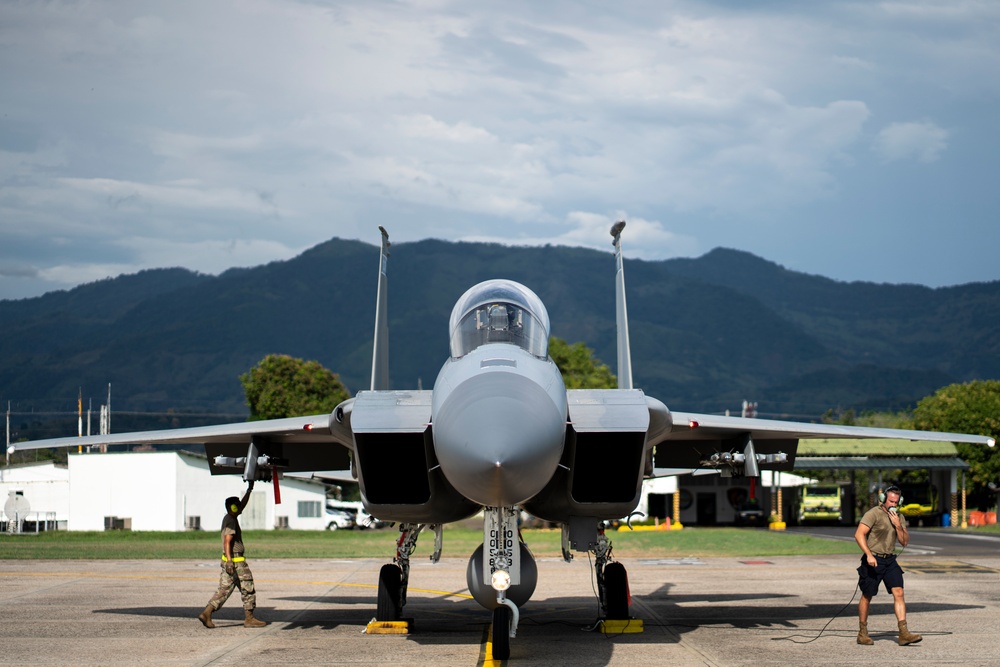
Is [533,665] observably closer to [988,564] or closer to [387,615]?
[387,615]

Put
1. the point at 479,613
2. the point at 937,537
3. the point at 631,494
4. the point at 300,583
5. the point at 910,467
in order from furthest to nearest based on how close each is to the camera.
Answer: the point at 910,467, the point at 937,537, the point at 300,583, the point at 479,613, the point at 631,494

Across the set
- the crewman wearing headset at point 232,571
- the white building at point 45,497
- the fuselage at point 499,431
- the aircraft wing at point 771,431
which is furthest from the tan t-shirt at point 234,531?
the white building at point 45,497

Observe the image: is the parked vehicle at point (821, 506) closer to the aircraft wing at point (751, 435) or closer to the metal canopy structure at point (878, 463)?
the metal canopy structure at point (878, 463)

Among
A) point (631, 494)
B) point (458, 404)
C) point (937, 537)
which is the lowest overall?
point (937, 537)

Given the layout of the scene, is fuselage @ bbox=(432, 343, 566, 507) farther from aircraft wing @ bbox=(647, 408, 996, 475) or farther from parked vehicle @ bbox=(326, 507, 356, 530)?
parked vehicle @ bbox=(326, 507, 356, 530)

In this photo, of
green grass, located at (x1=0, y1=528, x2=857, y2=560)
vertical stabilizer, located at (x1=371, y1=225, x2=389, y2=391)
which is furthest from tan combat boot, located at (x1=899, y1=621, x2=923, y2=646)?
green grass, located at (x1=0, y1=528, x2=857, y2=560)

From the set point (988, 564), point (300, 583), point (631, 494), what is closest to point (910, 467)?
point (988, 564)

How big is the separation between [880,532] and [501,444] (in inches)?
188

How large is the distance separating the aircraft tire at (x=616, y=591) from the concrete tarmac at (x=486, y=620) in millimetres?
405

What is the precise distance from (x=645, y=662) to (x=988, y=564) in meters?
15.6

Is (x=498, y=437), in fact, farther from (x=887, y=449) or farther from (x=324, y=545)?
(x=887, y=449)

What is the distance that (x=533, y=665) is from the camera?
911 cm

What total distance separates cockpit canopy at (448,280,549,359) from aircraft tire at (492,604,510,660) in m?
2.36

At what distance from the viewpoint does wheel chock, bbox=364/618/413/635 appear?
38.2ft
